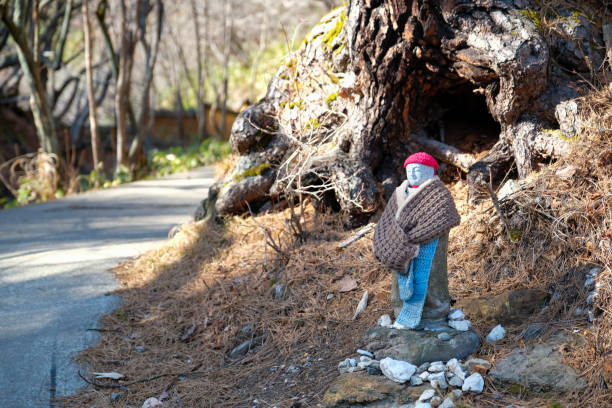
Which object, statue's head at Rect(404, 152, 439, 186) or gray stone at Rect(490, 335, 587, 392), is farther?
statue's head at Rect(404, 152, 439, 186)

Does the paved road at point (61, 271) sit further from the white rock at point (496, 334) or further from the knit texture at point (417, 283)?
the white rock at point (496, 334)

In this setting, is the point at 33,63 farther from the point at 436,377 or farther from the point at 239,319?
the point at 436,377

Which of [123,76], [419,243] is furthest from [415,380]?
[123,76]

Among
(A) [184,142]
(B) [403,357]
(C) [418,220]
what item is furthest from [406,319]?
(A) [184,142]

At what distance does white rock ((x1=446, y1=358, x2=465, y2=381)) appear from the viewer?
3307 mm

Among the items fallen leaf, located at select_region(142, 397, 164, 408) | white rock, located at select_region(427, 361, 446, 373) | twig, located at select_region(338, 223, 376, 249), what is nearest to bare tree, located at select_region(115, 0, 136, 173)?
twig, located at select_region(338, 223, 376, 249)

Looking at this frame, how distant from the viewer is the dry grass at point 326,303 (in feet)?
12.2

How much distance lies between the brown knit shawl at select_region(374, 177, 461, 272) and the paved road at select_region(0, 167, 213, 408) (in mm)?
2709

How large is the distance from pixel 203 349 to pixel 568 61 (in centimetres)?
428

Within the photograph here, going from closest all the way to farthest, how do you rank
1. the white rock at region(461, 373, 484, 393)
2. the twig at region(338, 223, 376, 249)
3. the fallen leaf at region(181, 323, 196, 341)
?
the white rock at region(461, 373, 484, 393) < the fallen leaf at region(181, 323, 196, 341) < the twig at region(338, 223, 376, 249)

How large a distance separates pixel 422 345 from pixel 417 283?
401 mm

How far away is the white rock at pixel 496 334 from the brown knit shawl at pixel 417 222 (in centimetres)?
75

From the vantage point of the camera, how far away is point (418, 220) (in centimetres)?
357

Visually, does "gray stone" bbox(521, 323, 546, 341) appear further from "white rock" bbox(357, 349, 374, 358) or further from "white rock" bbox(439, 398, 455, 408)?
"white rock" bbox(357, 349, 374, 358)
